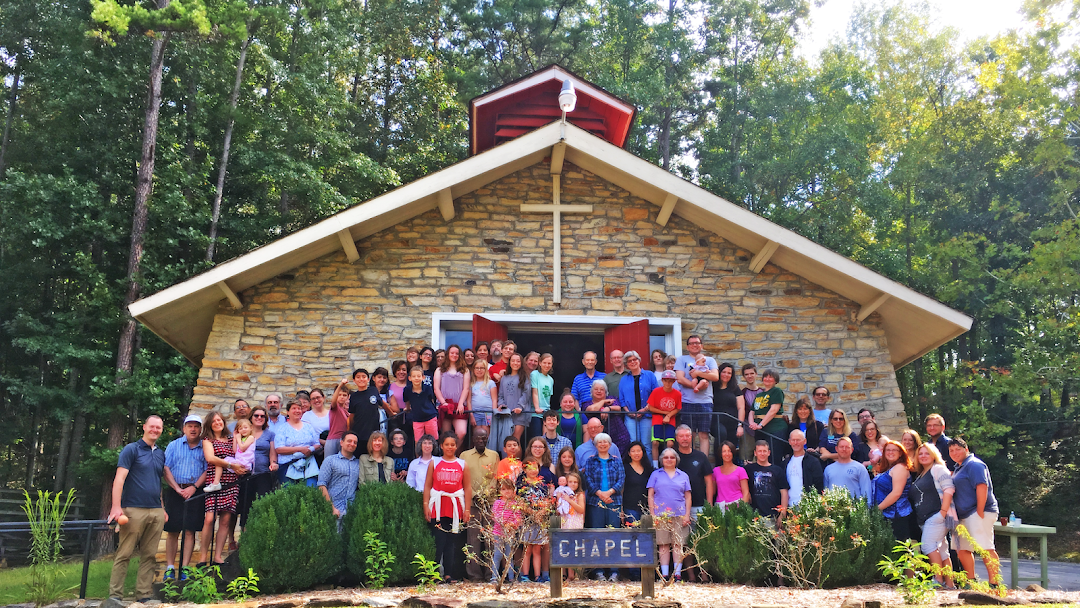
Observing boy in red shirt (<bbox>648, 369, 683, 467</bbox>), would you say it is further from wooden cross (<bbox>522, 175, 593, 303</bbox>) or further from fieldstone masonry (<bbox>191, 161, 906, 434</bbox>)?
wooden cross (<bbox>522, 175, 593, 303</bbox>)

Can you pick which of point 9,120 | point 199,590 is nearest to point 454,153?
point 9,120

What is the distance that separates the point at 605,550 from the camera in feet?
19.3

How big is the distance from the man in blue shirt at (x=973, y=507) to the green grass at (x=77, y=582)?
25.0 feet

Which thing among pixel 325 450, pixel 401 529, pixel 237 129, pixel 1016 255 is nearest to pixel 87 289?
pixel 237 129

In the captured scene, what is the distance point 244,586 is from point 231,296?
3.72 meters

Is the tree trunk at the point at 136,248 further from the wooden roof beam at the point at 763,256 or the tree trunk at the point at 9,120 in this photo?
the wooden roof beam at the point at 763,256

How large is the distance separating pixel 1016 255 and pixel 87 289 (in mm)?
22447

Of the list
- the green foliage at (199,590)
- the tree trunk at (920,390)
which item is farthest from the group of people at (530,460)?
the tree trunk at (920,390)

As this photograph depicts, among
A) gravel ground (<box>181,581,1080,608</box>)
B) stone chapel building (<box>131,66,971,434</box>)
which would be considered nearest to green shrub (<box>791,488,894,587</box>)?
gravel ground (<box>181,581,1080,608</box>)

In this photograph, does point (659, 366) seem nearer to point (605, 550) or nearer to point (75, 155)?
point (605, 550)

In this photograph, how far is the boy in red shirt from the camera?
26.1ft

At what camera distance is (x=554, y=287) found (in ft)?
31.6

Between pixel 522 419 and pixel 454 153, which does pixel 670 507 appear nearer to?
pixel 522 419

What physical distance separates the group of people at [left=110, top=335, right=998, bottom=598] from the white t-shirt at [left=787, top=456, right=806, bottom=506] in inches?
0.5
